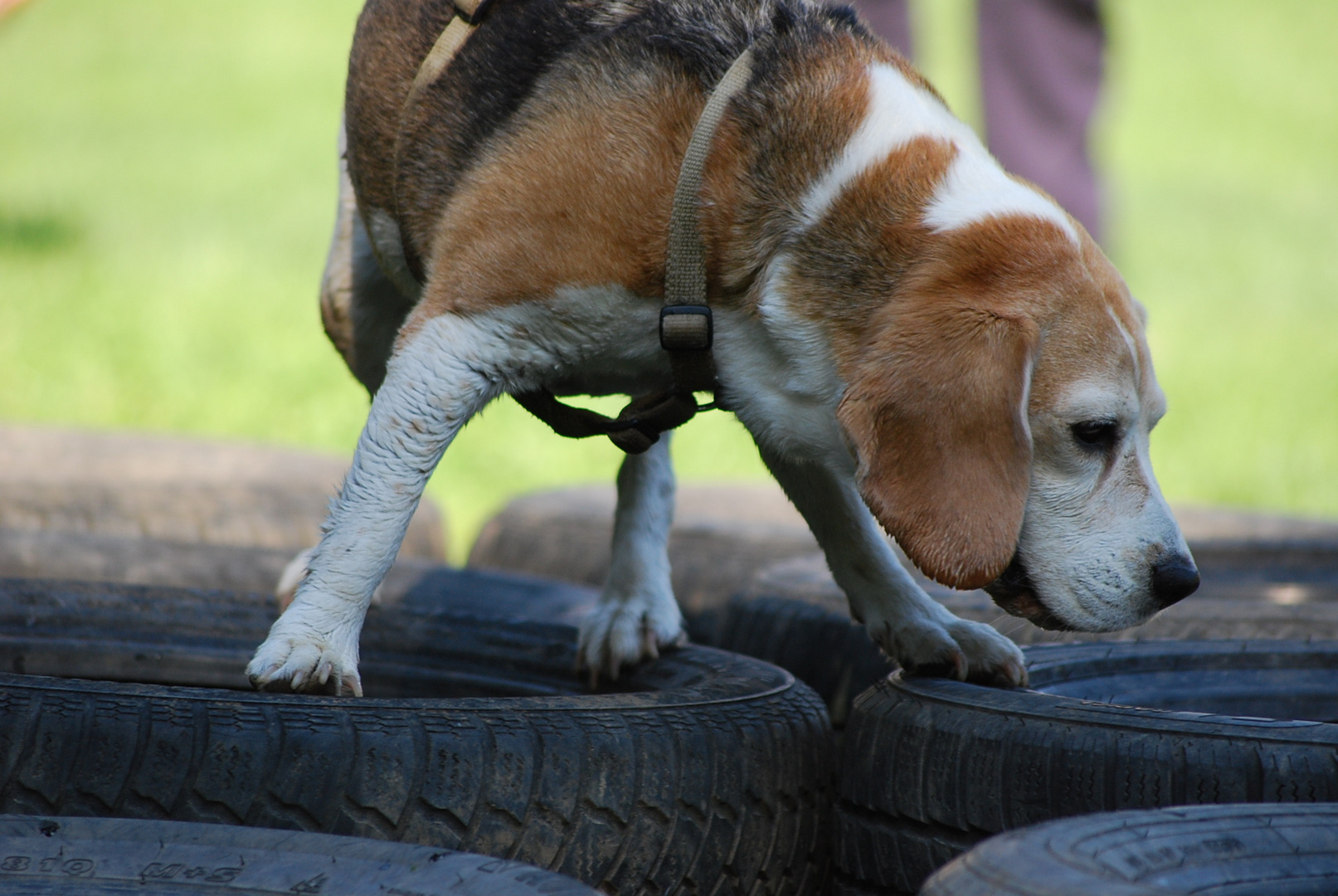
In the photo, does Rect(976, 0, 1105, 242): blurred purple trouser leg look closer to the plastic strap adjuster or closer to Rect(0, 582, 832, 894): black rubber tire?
the plastic strap adjuster

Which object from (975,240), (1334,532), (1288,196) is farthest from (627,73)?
(1288,196)

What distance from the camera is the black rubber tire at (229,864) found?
175 cm

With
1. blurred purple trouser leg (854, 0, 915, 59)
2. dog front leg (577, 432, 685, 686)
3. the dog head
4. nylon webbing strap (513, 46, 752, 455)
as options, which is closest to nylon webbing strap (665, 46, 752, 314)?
nylon webbing strap (513, 46, 752, 455)

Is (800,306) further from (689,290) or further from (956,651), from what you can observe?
(956,651)

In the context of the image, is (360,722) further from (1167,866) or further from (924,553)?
(1167,866)

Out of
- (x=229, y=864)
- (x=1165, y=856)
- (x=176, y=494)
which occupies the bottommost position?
(x=229, y=864)

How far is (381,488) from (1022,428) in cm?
119

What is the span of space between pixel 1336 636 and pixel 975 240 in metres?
1.48

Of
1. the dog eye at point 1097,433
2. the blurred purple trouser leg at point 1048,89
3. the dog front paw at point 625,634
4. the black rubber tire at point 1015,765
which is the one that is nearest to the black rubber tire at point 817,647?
the dog front paw at point 625,634

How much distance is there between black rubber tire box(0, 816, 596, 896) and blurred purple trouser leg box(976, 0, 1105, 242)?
5382 mm

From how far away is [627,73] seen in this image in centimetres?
273

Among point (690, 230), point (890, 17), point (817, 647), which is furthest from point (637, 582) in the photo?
point (890, 17)

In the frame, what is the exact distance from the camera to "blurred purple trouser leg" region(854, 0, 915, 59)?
18.6 ft

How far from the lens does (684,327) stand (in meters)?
2.57
